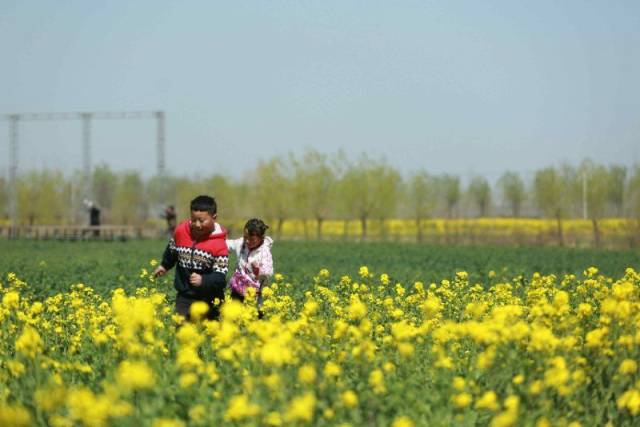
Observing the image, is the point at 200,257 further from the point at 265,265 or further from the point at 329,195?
the point at 329,195

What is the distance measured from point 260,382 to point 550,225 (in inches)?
2346

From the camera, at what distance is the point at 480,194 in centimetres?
9375

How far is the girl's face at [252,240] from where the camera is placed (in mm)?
8797

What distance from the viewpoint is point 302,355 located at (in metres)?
5.24

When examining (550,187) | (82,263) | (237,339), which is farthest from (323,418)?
(550,187)

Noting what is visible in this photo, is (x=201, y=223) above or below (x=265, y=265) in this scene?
above

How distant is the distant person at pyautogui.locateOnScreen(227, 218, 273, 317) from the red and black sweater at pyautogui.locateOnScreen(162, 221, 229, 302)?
46 centimetres

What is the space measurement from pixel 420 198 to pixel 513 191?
69.8 ft

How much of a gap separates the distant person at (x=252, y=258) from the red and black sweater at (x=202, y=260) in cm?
46

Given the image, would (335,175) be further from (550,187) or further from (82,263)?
(82,263)

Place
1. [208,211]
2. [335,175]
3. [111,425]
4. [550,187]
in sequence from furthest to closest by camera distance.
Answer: [335,175], [550,187], [208,211], [111,425]

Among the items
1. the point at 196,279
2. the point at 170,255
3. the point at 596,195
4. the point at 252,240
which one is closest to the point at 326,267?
the point at 252,240

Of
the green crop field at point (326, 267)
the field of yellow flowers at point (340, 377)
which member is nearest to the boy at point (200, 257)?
the field of yellow flowers at point (340, 377)

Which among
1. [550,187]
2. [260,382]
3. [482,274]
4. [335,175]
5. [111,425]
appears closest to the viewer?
[111,425]
